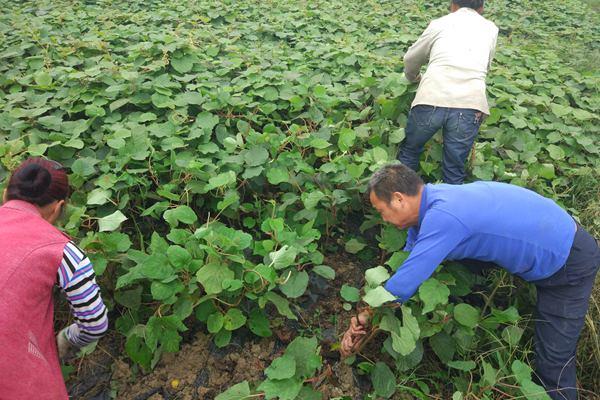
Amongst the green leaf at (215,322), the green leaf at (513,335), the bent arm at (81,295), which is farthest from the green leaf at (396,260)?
the bent arm at (81,295)

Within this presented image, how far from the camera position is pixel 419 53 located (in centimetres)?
298

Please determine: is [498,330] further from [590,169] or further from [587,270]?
[590,169]

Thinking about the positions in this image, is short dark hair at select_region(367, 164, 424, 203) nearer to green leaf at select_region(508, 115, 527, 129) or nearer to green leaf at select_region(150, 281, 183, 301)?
green leaf at select_region(150, 281, 183, 301)

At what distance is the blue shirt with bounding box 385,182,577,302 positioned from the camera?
1.77 meters

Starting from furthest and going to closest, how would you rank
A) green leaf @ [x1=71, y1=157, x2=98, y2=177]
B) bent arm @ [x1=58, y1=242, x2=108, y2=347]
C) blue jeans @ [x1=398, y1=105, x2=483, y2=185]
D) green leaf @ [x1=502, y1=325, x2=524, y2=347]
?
1. blue jeans @ [x1=398, y1=105, x2=483, y2=185]
2. green leaf @ [x1=71, y1=157, x2=98, y2=177]
3. green leaf @ [x1=502, y1=325, x2=524, y2=347]
4. bent arm @ [x1=58, y1=242, x2=108, y2=347]

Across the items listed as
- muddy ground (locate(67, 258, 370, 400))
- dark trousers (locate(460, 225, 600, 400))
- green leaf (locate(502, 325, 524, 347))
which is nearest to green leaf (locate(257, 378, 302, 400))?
muddy ground (locate(67, 258, 370, 400))

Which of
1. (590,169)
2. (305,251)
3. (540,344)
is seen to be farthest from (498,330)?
(590,169)

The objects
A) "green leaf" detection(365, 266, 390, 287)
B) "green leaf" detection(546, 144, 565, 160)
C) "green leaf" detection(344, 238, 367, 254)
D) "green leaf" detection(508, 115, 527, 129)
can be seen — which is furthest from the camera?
"green leaf" detection(508, 115, 527, 129)

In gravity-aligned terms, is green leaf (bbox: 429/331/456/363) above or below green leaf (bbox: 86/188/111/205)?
below

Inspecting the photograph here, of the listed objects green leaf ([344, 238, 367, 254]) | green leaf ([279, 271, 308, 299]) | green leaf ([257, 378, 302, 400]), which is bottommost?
green leaf ([344, 238, 367, 254])

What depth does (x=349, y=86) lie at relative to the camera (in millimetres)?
3670

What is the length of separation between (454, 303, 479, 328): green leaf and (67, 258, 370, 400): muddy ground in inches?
21.3

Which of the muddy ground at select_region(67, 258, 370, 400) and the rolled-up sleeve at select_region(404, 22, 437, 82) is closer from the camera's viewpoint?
the muddy ground at select_region(67, 258, 370, 400)

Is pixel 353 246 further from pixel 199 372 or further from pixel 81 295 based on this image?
pixel 81 295
